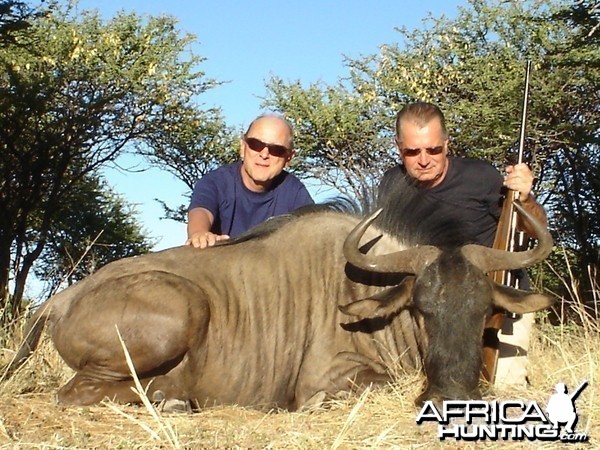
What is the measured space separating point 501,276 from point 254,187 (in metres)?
1.90

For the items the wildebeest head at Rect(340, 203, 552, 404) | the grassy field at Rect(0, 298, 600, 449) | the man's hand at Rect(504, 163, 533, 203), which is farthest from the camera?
the man's hand at Rect(504, 163, 533, 203)

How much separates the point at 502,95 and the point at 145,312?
37.7 feet

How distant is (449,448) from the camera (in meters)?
3.31

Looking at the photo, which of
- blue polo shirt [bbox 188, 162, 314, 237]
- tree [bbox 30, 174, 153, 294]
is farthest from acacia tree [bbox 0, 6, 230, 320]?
blue polo shirt [bbox 188, 162, 314, 237]

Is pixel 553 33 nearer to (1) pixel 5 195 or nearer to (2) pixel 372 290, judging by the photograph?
(1) pixel 5 195

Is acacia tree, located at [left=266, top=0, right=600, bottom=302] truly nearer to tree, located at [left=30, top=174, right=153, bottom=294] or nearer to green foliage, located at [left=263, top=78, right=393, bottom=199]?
green foliage, located at [left=263, top=78, right=393, bottom=199]

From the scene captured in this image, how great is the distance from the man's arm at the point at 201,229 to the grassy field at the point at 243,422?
977 mm

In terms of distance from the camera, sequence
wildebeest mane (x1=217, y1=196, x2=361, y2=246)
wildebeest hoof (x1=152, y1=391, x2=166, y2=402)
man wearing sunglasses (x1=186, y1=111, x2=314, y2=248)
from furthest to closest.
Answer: man wearing sunglasses (x1=186, y1=111, x2=314, y2=248) → wildebeest mane (x1=217, y1=196, x2=361, y2=246) → wildebeest hoof (x1=152, y1=391, x2=166, y2=402)

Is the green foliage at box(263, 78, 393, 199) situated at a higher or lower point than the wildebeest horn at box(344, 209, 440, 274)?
higher

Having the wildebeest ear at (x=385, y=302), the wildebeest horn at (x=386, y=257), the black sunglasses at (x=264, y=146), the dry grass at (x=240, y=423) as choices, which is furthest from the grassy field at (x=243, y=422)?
the black sunglasses at (x=264, y=146)

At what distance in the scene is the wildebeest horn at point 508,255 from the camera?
4.33m

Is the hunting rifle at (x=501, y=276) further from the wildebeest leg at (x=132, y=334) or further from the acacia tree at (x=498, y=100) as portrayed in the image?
the acacia tree at (x=498, y=100)

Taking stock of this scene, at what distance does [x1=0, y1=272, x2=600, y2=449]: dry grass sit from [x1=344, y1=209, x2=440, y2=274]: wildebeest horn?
571 millimetres

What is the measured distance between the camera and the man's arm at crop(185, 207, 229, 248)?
4.96m
